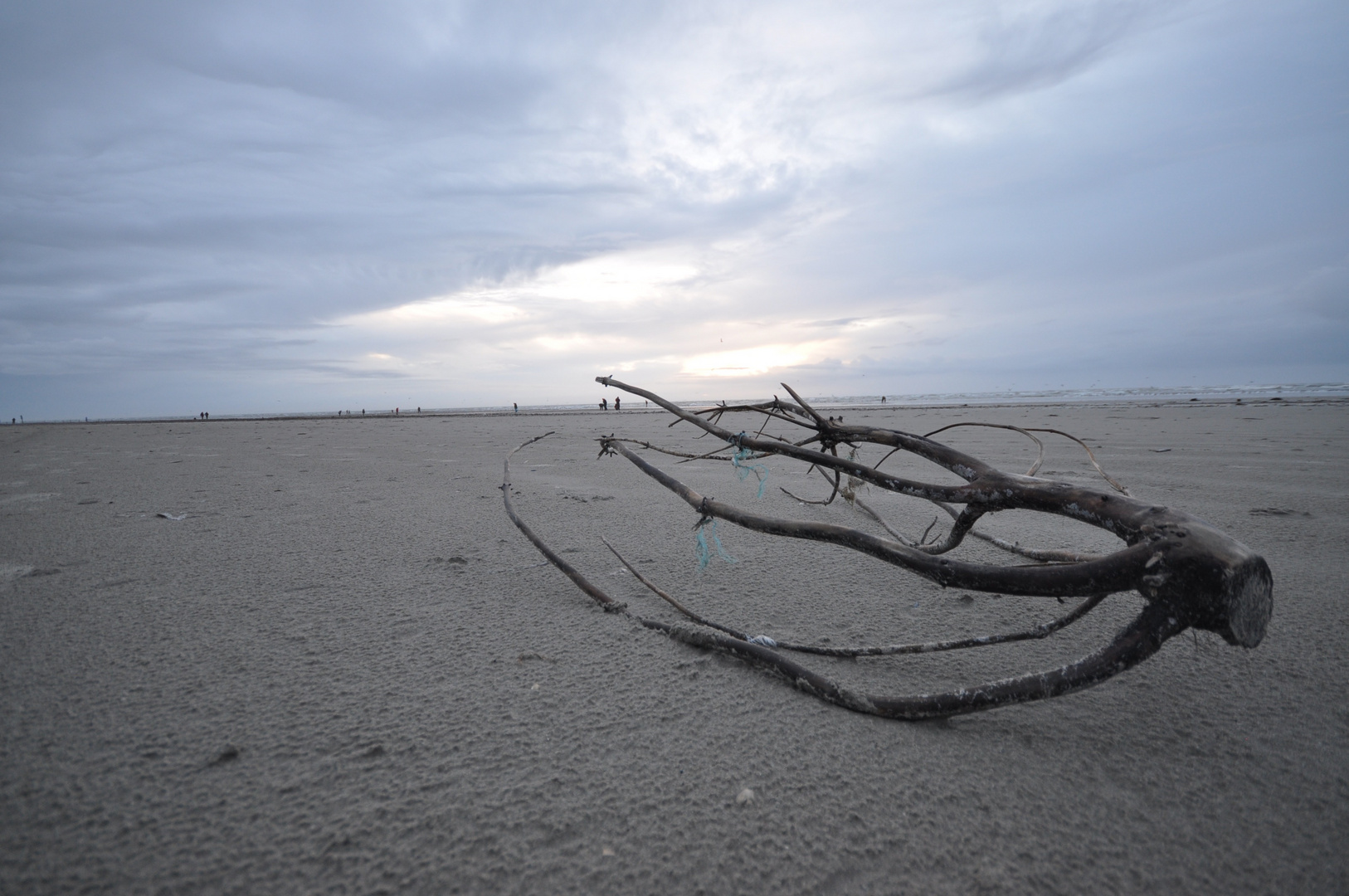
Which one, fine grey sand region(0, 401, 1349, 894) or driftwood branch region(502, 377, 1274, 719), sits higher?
driftwood branch region(502, 377, 1274, 719)

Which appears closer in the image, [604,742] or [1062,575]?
[1062,575]

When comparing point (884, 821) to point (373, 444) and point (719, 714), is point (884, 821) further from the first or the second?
point (373, 444)

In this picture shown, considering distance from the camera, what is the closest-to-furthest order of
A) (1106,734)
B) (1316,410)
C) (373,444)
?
(1106,734) < (373,444) < (1316,410)

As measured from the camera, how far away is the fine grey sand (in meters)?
0.76

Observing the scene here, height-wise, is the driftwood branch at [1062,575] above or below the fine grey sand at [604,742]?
above

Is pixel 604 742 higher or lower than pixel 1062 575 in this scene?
lower

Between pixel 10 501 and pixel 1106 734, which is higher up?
pixel 10 501

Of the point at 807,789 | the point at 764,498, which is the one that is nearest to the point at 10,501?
the point at 764,498

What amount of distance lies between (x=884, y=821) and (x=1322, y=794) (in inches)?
26.3

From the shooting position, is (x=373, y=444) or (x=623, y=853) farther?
(x=373, y=444)

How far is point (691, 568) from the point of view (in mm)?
2035

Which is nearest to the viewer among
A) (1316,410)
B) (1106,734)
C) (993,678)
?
(1106,734)

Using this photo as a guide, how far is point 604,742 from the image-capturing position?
1.02 meters

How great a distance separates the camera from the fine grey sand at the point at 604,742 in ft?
2.49
